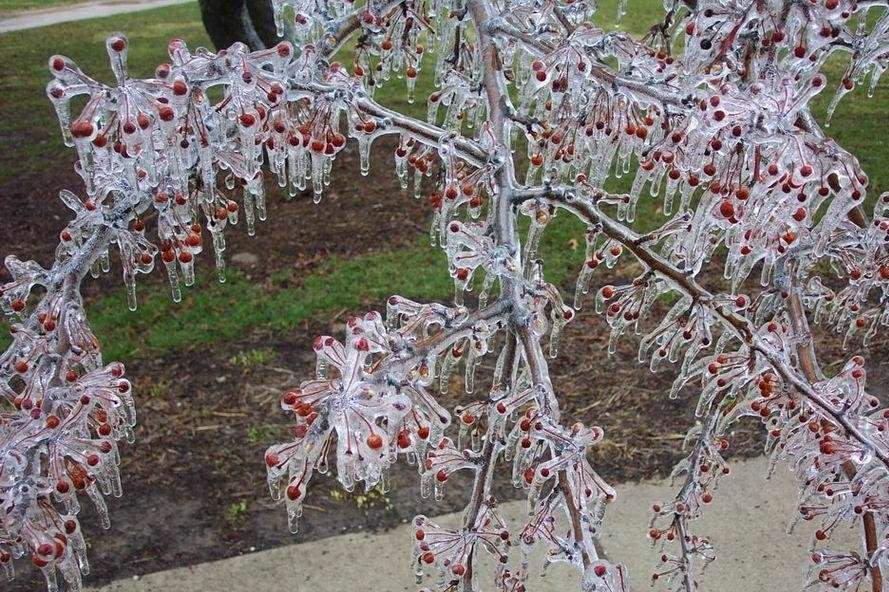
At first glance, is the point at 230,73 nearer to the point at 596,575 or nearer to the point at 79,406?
the point at 79,406

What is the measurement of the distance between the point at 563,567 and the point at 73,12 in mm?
16406

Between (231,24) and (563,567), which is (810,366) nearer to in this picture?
(563,567)

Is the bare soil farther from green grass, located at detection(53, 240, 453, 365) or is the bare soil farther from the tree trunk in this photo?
the tree trunk

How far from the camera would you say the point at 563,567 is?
3.76 metres

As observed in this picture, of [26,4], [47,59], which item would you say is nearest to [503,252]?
[47,59]

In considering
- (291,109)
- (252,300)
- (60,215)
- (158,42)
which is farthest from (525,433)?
(158,42)

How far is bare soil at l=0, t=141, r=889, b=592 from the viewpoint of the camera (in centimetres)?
391

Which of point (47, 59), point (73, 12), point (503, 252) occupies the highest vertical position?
point (503, 252)

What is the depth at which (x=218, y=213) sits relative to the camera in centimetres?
189

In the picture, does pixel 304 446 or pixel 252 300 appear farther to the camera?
pixel 252 300

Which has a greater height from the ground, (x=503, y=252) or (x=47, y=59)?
(x=503, y=252)

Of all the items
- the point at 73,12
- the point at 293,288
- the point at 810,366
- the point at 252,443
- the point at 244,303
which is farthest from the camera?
the point at 73,12

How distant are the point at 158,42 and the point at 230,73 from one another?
12619 millimetres

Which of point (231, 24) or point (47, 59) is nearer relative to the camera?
point (231, 24)
